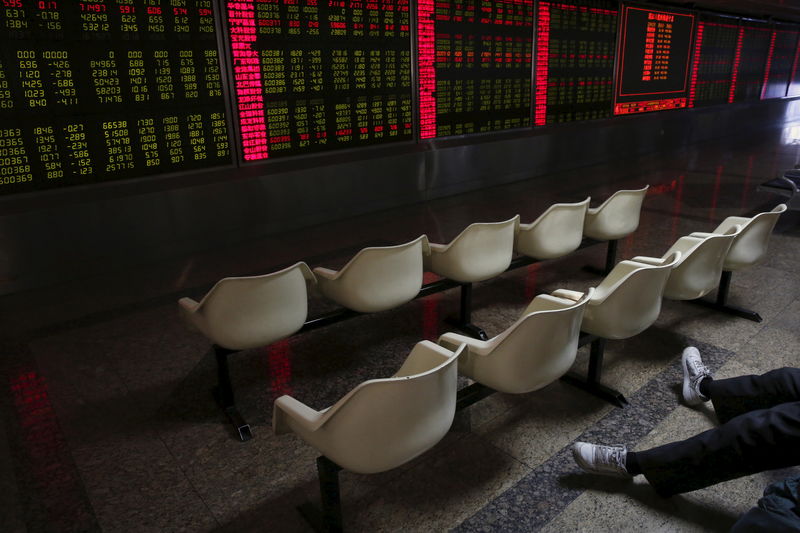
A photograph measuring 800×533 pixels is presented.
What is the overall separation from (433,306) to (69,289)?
2797 millimetres

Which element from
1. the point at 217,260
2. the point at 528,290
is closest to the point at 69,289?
the point at 217,260

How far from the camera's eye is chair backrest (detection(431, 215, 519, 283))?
3172mm

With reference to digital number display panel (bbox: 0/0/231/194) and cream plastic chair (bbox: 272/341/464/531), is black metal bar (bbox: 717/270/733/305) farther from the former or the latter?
digital number display panel (bbox: 0/0/231/194)

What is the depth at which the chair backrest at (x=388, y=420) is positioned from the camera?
154 centimetres

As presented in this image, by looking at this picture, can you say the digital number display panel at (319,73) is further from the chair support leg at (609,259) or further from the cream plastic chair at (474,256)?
the chair support leg at (609,259)

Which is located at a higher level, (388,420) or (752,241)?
(388,420)

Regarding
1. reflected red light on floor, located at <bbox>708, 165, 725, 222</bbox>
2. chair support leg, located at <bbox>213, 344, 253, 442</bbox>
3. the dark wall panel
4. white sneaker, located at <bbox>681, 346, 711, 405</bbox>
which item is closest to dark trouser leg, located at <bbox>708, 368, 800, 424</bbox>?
white sneaker, located at <bbox>681, 346, 711, 405</bbox>

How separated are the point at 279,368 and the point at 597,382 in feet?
5.39

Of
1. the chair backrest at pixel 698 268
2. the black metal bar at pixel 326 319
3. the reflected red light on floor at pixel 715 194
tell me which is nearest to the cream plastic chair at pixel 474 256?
the black metal bar at pixel 326 319

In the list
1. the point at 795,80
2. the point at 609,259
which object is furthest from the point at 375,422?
the point at 795,80

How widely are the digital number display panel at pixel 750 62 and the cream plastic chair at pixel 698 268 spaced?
36.1ft

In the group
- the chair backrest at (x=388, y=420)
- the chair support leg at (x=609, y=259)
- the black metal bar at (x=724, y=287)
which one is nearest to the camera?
the chair backrest at (x=388, y=420)

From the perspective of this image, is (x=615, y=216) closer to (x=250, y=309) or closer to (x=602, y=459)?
(x=602, y=459)

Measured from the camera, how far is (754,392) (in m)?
2.23
